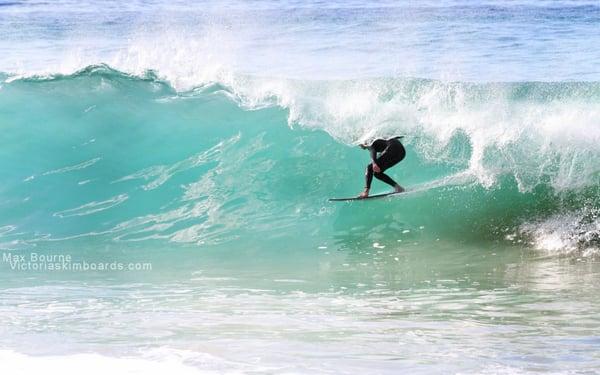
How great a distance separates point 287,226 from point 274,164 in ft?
5.14

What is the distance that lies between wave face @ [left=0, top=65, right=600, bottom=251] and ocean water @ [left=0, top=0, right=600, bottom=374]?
1.4 inches

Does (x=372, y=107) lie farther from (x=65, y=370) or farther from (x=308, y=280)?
(x=65, y=370)

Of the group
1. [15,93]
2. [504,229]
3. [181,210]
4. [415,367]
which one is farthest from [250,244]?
[15,93]

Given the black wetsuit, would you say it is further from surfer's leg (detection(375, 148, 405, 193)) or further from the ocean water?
the ocean water

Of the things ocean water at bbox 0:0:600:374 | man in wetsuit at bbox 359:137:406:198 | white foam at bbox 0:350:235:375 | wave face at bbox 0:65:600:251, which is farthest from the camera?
wave face at bbox 0:65:600:251

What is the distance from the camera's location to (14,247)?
11.3 m

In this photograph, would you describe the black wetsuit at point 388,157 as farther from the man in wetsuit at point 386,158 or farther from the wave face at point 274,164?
the wave face at point 274,164

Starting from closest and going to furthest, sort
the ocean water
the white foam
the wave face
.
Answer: the white foam, the ocean water, the wave face

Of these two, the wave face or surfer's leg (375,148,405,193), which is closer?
surfer's leg (375,148,405,193)

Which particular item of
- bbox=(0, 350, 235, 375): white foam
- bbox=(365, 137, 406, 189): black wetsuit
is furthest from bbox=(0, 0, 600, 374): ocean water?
bbox=(365, 137, 406, 189): black wetsuit

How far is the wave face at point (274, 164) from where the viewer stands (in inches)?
456

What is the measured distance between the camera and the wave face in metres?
11.6

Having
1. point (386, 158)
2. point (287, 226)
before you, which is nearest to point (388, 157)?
point (386, 158)

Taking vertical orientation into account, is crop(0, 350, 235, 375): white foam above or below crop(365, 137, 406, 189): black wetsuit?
below
